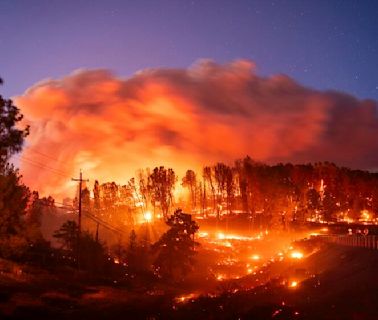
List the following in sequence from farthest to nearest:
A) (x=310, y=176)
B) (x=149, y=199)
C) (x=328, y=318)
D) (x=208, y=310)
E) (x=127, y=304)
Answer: (x=149, y=199), (x=310, y=176), (x=127, y=304), (x=208, y=310), (x=328, y=318)

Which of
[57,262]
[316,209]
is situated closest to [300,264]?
[57,262]

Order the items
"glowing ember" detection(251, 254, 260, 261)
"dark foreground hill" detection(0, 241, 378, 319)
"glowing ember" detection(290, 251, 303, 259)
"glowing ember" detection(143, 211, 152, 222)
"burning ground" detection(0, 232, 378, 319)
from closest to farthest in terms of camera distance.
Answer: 1. "dark foreground hill" detection(0, 241, 378, 319)
2. "burning ground" detection(0, 232, 378, 319)
3. "glowing ember" detection(290, 251, 303, 259)
4. "glowing ember" detection(251, 254, 260, 261)
5. "glowing ember" detection(143, 211, 152, 222)

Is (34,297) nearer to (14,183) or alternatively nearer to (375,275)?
(14,183)

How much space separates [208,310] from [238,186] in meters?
104

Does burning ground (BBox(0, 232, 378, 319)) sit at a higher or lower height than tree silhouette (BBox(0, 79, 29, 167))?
lower

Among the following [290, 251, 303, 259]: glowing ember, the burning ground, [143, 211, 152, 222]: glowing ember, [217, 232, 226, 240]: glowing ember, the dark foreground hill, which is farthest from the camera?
[143, 211, 152, 222]: glowing ember

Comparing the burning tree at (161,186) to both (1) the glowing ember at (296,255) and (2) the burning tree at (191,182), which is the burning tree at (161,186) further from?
(1) the glowing ember at (296,255)

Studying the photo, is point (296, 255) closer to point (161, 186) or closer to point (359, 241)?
point (359, 241)

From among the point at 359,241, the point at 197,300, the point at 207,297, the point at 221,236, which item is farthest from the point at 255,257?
the point at 197,300

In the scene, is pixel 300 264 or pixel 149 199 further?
pixel 149 199

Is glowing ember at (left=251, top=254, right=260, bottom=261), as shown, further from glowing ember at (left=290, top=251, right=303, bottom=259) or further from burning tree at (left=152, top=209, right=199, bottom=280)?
burning tree at (left=152, top=209, right=199, bottom=280)

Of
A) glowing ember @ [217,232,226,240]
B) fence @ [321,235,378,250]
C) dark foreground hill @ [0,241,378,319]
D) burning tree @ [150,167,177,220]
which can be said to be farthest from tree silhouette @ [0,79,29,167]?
burning tree @ [150,167,177,220]

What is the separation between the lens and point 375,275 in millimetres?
40312

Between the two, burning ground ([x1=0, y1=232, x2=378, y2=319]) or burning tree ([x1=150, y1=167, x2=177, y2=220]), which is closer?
burning ground ([x1=0, y1=232, x2=378, y2=319])
